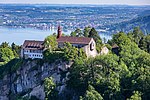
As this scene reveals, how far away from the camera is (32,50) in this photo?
170 feet

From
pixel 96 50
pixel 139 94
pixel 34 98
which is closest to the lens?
pixel 139 94

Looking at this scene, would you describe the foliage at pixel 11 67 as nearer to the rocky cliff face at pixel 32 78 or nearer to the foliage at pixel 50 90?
the rocky cliff face at pixel 32 78

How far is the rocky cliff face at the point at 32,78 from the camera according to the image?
1918 inches

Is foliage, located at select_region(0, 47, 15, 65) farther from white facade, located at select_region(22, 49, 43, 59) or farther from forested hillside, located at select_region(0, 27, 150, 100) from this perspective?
white facade, located at select_region(22, 49, 43, 59)

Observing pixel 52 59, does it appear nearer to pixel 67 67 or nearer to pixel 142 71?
pixel 67 67

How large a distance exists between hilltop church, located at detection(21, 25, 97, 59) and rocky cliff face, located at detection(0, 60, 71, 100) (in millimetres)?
855

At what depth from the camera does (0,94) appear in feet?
179

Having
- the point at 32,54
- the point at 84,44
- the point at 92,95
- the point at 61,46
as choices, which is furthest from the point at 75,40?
the point at 92,95

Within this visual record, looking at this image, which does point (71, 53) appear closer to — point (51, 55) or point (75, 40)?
point (51, 55)

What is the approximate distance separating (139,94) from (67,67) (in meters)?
9.71

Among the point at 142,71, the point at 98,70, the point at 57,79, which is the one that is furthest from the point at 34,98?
the point at 142,71

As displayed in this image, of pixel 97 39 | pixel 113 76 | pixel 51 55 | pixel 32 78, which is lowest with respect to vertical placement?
pixel 32 78

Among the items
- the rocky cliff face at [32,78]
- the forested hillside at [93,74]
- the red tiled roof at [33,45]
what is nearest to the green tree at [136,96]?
the forested hillside at [93,74]

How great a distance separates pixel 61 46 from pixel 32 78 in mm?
4660
